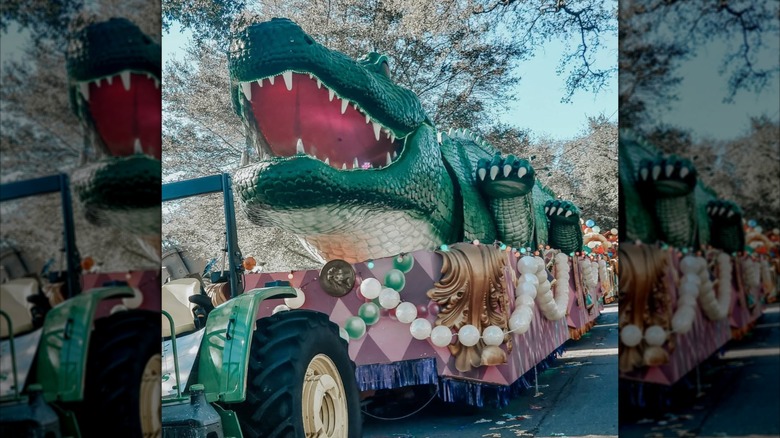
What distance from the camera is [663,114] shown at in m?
2.10

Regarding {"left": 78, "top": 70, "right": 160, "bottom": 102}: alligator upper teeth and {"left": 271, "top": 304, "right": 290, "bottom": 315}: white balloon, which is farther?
{"left": 271, "top": 304, "right": 290, "bottom": 315}: white balloon

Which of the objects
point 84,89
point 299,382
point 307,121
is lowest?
point 299,382

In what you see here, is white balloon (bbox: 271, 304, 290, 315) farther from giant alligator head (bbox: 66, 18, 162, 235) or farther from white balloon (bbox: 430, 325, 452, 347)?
giant alligator head (bbox: 66, 18, 162, 235)

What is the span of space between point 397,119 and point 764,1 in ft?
6.90

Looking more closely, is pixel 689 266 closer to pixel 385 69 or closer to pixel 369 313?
pixel 369 313

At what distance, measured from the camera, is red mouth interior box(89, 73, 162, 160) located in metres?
2.36

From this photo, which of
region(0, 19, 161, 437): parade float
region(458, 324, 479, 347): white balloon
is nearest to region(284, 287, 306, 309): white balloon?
region(458, 324, 479, 347): white balloon

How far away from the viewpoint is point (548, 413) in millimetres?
3752

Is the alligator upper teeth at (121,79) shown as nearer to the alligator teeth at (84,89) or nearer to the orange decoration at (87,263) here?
the alligator teeth at (84,89)

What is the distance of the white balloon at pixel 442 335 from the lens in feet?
12.1

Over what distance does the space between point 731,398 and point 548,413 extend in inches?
70.6

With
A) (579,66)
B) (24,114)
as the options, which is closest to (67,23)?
(24,114)

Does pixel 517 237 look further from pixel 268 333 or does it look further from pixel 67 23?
pixel 67 23

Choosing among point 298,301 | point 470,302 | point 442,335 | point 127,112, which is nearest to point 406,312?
point 442,335
